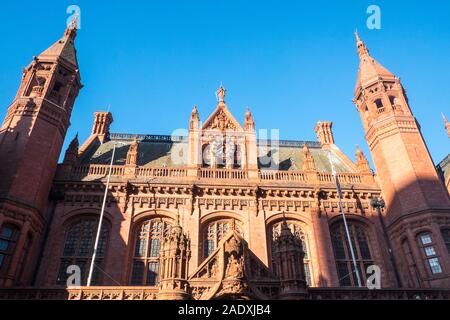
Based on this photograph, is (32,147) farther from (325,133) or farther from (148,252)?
(325,133)

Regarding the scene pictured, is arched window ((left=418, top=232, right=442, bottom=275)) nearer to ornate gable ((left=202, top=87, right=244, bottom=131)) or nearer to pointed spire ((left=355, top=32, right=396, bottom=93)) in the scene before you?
pointed spire ((left=355, top=32, right=396, bottom=93))

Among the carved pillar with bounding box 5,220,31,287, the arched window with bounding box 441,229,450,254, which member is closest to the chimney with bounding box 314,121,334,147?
the arched window with bounding box 441,229,450,254

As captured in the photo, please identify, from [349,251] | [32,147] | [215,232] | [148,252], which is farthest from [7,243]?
[349,251]

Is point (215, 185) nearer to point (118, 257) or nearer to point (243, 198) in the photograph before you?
point (243, 198)

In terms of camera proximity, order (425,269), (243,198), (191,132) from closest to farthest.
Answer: (425,269), (243,198), (191,132)

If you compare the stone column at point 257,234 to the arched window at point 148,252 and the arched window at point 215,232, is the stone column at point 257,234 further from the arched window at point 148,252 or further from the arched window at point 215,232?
the arched window at point 148,252

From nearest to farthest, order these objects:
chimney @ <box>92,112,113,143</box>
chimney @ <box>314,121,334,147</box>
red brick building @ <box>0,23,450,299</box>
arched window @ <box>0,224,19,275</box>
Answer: arched window @ <box>0,224,19,275</box>
red brick building @ <box>0,23,450,299</box>
chimney @ <box>92,112,113,143</box>
chimney @ <box>314,121,334,147</box>

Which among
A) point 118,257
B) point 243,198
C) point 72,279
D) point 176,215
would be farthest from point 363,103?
point 72,279

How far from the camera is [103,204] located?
79.1ft

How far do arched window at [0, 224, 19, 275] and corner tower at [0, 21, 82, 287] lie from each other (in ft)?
0.17

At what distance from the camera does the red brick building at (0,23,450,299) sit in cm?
2192

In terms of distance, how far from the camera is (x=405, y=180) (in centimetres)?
2630

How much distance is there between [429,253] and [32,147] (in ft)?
92.3
